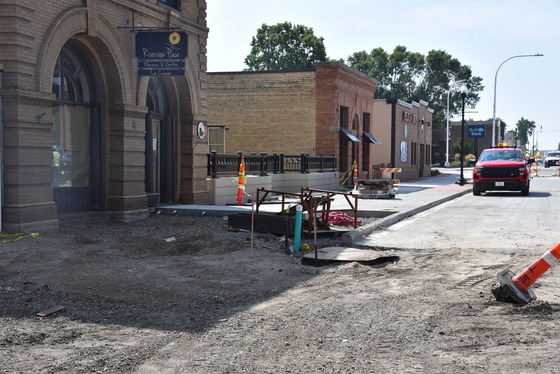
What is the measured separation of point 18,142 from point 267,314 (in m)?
7.78

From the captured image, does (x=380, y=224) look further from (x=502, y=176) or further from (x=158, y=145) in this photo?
Result: (x=502, y=176)

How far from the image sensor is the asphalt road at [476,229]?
1279 cm

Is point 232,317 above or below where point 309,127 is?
below

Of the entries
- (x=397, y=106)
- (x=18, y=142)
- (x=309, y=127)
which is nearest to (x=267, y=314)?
(x=18, y=142)

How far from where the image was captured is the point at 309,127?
3381 cm

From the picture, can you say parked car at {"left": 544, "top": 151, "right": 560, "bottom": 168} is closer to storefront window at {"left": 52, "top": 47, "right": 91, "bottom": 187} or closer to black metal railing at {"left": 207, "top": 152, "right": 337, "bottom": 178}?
black metal railing at {"left": 207, "top": 152, "right": 337, "bottom": 178}

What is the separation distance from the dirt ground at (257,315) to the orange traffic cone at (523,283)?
13cm

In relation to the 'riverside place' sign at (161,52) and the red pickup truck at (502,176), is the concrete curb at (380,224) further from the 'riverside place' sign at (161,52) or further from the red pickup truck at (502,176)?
the 'riverside place' sign at (161,52)

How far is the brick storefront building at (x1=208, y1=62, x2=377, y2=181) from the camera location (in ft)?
110

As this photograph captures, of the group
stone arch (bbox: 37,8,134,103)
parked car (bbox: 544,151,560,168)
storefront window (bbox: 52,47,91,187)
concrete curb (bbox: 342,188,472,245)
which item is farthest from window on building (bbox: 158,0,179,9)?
parked car (bbox: 544,151,560,168)

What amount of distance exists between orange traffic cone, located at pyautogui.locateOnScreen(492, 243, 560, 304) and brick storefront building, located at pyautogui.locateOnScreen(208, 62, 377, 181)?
1012 inches

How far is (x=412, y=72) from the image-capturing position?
110 metres

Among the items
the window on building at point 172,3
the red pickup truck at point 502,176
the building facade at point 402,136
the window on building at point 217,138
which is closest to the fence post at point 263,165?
the window on building at point 172,3

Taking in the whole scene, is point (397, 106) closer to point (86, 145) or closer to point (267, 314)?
point (86, 145)
